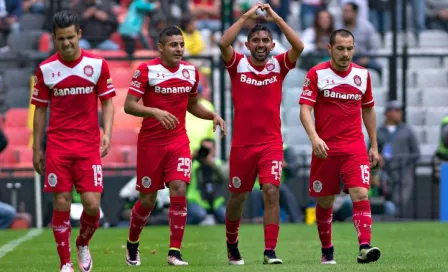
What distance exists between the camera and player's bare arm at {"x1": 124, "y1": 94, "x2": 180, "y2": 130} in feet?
38.8

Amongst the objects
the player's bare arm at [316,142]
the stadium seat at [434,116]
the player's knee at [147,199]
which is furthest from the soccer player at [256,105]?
the stadium seat at [434,116]

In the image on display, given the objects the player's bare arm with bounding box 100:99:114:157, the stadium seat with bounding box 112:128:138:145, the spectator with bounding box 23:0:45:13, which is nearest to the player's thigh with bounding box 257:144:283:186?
the player's bare arm with bounding box 100:99:114:157

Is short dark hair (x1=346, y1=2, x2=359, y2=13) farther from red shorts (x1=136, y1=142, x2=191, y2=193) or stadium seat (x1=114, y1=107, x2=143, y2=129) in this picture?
red shorts (x1=136, y1=142, x2=191, y2=193)

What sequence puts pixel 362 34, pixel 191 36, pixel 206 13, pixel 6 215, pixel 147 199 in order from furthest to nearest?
pixel 206 13
pixel 191 36
pixel 362 34
pixel 6 215
pixel 147 199

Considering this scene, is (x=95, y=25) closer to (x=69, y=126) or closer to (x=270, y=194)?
(x=270, y=194)

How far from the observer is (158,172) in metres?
12.4

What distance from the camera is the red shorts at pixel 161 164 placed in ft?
40.3

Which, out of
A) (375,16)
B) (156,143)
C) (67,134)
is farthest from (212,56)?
(67,134)

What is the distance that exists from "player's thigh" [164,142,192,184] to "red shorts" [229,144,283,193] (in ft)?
1.42

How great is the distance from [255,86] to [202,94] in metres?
9.41

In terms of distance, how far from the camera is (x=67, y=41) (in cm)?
1061

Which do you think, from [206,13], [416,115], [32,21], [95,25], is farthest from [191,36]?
[416,115]

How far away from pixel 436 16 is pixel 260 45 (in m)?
12.3

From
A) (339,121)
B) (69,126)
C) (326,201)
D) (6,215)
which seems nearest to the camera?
(69,126)
